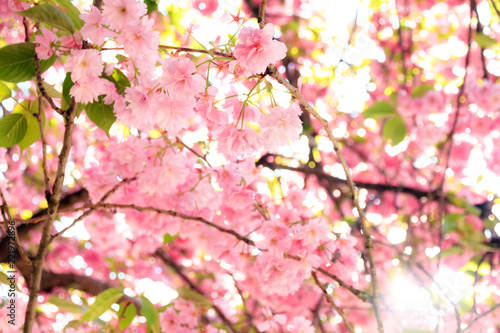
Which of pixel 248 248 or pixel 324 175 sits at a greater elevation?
pixel 324 175

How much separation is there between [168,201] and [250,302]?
2229mm

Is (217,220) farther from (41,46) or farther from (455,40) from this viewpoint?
(455,40)

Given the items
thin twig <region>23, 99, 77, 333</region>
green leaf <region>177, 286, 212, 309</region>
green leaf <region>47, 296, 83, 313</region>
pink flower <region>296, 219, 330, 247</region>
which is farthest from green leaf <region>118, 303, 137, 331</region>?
pink flower <region>296, 219, 330, 247</region>

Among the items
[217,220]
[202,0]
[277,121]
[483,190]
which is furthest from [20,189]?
[483,190]

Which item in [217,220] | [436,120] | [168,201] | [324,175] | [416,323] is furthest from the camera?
[436,120]

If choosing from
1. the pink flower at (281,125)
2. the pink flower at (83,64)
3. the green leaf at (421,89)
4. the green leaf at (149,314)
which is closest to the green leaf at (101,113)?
the pink flower at (83,64)

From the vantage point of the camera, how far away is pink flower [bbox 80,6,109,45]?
101cm

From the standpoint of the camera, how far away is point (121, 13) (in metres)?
1.01

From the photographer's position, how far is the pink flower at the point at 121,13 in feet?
3.27

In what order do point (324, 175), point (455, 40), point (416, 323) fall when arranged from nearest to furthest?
1. point (324, 175)
2. point (416, 323)
3. point (455, 40)

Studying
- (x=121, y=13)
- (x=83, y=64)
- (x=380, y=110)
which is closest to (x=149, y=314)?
(x=83, y=64)

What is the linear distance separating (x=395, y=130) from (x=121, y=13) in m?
1.67

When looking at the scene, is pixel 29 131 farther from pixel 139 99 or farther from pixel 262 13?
pixel 262 13

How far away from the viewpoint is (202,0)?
10.4 ft
